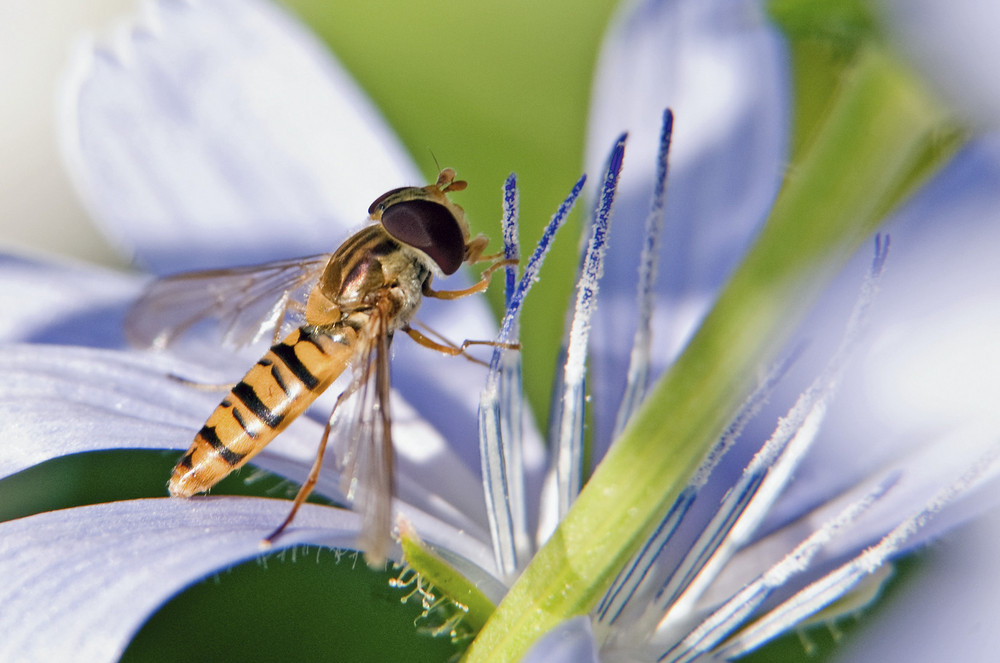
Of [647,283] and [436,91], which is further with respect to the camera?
[436,91]

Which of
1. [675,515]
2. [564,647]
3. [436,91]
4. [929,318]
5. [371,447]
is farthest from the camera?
[436,91]

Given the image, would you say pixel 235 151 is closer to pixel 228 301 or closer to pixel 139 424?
pixel 228 301

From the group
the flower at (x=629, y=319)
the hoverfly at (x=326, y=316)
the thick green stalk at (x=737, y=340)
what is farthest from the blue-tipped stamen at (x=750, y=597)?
the hoverfly at (x=326, y=316)

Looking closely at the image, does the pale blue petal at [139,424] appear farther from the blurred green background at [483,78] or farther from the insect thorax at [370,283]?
the blurred green background at [483,78]

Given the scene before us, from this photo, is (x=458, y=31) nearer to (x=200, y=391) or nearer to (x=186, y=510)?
(x=200, y=391)

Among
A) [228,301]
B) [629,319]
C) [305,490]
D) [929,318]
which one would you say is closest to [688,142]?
[629,319]

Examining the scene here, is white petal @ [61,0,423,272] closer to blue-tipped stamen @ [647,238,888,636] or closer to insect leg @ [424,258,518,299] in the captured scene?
insect leg @ [424,258,518,299]

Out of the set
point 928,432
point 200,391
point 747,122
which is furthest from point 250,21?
point 928,432
